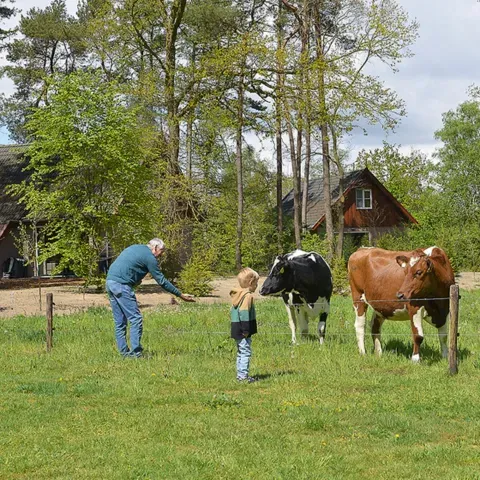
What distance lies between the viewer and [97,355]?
45.8ft

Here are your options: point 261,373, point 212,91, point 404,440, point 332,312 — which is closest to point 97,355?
point 261,373

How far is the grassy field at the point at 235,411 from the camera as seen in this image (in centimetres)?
730

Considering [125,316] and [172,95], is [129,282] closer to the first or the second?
[125,316]

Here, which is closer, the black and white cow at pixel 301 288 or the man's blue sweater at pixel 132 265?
the man's blue sweater at pixel 132 265

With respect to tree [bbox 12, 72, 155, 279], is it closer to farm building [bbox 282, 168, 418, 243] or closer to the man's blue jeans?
the man's blue jeans

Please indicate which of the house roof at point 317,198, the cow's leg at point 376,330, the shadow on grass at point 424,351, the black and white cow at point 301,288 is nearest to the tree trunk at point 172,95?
the house roof at point 317,198

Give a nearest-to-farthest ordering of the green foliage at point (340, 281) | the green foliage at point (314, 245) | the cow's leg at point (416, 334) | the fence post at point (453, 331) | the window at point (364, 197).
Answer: the fence post at point (453, 331) < the cow's leg at point (416, 334) < the green foliage at point (340, 281) < the green foliage at point (314, 245) < the window at point (364, 197)

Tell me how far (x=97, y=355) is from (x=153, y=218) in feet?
63.5

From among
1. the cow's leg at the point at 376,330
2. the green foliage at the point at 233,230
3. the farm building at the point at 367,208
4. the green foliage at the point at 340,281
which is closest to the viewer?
the cow's leg at the point at 376,330

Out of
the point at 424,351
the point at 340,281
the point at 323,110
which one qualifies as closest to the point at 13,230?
the point at 323,110

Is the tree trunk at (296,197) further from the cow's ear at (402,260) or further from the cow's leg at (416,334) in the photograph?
the cow's leg at (416,334)

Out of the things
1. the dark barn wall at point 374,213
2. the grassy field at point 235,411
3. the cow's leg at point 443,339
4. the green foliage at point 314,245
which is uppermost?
the dark barn wall at point 374,213

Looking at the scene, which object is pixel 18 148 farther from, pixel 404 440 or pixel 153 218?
pixel 404 440

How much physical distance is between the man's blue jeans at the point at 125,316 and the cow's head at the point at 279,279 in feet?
8.77
